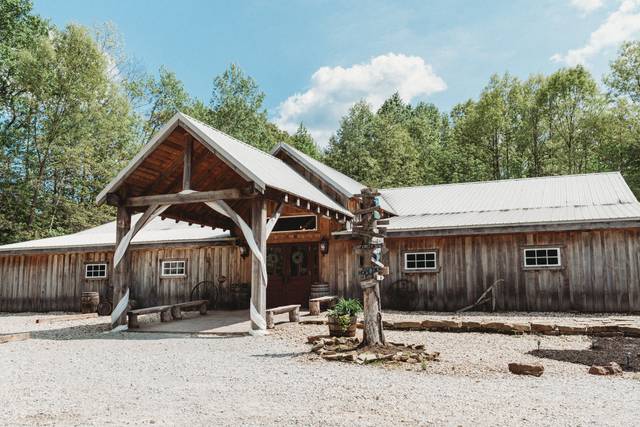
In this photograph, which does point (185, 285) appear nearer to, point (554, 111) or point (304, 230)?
point (304, 230)

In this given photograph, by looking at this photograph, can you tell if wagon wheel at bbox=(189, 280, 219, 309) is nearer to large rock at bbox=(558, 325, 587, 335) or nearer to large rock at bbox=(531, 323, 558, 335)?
large rock at bbox=(531, 323, 558, 335)

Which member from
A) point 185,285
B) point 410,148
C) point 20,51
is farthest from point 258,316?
point 410,148

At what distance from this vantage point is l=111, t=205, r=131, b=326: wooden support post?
454 inches

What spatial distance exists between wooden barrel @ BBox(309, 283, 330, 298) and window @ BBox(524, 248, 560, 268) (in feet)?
18.6

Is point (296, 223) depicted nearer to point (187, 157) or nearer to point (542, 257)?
point (187, 157)

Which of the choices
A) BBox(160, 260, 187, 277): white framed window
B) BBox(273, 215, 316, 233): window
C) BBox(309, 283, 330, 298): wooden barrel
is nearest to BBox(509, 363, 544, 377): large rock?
BBox(309, 283, 330, 298): wooden barrel

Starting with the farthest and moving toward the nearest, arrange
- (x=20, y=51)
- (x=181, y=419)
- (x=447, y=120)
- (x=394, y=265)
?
1. (x=447, y=120)
2. (x=20, y=51)
3. (x=394, y=265)
4. (x=181, y=419)

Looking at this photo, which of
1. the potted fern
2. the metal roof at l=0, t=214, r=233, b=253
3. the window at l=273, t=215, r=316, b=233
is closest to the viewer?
the potted fern

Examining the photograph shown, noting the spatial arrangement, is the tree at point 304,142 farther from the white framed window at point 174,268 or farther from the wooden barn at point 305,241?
the white framed window at point 174,268

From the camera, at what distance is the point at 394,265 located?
579 inches

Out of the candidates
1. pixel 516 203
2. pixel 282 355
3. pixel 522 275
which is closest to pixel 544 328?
pixel 522 275

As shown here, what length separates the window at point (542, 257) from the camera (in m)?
13.1

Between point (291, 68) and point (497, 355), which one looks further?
point (291, 68)

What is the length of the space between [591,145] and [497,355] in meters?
30.4
